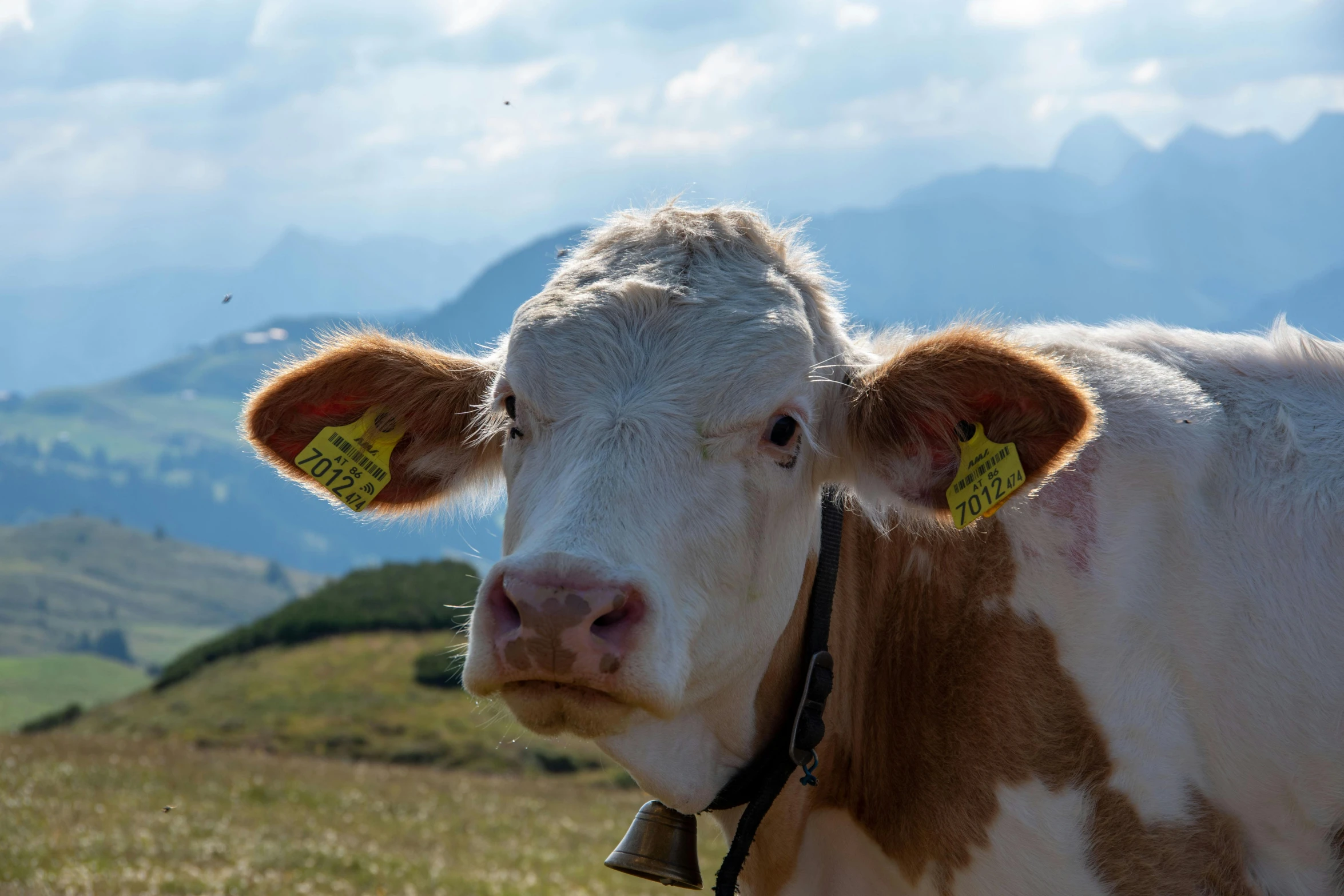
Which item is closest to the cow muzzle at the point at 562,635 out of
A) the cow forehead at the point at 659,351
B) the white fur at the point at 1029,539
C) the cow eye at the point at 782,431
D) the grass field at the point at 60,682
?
the white fur at the point at 1029,539

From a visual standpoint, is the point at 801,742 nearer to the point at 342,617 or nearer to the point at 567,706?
the point at 567,706

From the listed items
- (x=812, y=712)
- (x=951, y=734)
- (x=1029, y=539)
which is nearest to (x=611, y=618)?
(x=812, y=712)

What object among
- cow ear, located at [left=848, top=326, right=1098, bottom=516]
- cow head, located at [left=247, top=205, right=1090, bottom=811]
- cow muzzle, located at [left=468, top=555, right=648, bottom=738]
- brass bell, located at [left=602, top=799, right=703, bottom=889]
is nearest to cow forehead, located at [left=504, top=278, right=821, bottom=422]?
cow head, located at [left=247, top=205, right=1090, bottom=811]

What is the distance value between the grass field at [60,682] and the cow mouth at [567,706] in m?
151

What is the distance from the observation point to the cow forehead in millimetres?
3721

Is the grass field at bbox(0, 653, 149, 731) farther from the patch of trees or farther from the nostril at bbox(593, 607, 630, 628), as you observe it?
the nostril at bbox(593, 607, 630, 628)

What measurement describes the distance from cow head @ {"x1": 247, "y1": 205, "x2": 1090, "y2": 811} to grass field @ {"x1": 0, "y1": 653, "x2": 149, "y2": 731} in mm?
150567

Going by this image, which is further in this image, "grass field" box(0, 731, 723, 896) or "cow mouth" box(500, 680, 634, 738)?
"grass field" box(0, 731, 723, 896)

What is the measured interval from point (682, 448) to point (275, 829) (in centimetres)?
1142

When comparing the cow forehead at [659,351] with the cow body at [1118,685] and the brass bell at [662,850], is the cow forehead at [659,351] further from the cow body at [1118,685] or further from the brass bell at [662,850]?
the brass bell at [662,850]

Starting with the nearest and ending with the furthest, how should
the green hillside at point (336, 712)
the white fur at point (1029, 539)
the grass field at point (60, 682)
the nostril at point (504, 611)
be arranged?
the nostril at point (504, 611) < the white fur at point (1029, 539) < the green hillside at point (336, 712) < the grass field at point (60, 682)

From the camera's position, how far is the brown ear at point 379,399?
458 centimetres

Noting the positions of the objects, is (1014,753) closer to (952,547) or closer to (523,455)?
(952,547)

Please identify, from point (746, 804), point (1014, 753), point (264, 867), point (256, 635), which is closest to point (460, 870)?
point (264, 867)
